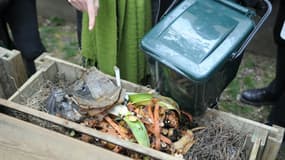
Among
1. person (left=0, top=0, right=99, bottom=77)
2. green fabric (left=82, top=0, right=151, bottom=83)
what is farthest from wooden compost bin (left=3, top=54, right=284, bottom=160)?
person (left=0, top=0, right=99, bottom=77)

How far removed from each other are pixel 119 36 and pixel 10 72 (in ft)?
1.45

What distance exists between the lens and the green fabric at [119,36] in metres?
1.57

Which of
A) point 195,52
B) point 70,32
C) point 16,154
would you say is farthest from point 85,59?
point 70,32

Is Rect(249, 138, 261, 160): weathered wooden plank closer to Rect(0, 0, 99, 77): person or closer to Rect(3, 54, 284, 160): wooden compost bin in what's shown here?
Rect(3, 54, 284, 160): wooden compost bin

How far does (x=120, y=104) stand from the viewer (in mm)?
1437

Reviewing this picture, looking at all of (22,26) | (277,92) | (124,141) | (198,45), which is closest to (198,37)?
(198,45)

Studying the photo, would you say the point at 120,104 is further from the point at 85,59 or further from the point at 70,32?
the point at 70,32

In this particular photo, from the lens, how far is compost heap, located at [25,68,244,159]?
4.48ft

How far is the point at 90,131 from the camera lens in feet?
4.35

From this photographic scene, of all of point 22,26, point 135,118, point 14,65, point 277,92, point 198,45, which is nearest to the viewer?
point 198,45

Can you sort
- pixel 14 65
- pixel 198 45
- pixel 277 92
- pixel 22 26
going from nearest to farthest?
1. pixel 198 45
2. pixel 14 65
3. pixel 22 26
4. pixel 277 92

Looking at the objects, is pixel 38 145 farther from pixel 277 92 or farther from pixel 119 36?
pixel 277 92

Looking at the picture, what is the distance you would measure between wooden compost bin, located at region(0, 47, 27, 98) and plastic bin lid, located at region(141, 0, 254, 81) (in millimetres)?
554

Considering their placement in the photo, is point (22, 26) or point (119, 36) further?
point (22, 26)
